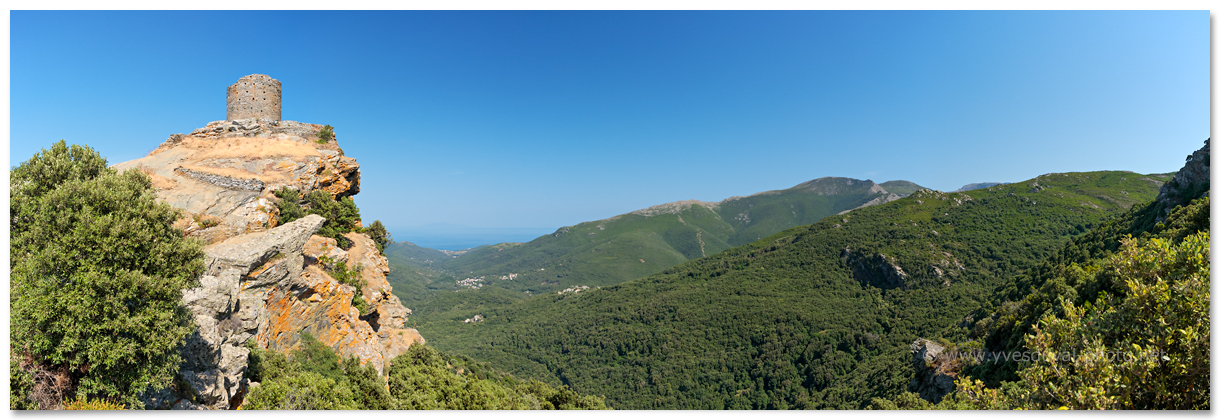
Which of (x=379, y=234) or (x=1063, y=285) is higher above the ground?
(x=379, y=234)

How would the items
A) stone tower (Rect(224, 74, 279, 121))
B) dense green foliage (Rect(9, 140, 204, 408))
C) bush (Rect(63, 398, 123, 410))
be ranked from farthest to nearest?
stone tower (Rect(224, 74, 279, 121))
bush (Rect(63, 398, 123, 410))
dense green foliage (Rect(9, 140, 204, 408))

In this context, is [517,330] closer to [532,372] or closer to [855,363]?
[532,372]

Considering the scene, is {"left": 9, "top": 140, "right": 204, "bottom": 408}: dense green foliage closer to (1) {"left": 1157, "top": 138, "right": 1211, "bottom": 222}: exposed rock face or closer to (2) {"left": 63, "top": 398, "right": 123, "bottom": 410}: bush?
(2) {"left": 63, "top": 398, "right": 123, "bottom": 410}: bush

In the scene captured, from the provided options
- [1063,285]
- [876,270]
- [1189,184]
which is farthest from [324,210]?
[876,270]

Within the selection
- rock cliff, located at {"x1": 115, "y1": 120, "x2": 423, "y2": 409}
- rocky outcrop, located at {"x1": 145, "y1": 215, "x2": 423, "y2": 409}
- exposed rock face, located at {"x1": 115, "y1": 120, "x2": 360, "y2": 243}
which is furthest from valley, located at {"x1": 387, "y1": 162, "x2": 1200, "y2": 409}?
exposed rock face, located at {"x1": 115, "y1": 120, "x2": 360, "y2": 243}

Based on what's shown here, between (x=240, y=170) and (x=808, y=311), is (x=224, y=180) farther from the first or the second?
(x=808, y=311)

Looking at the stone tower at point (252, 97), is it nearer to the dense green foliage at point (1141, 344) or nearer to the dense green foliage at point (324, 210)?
the dense green foliage at point (324, 210)
